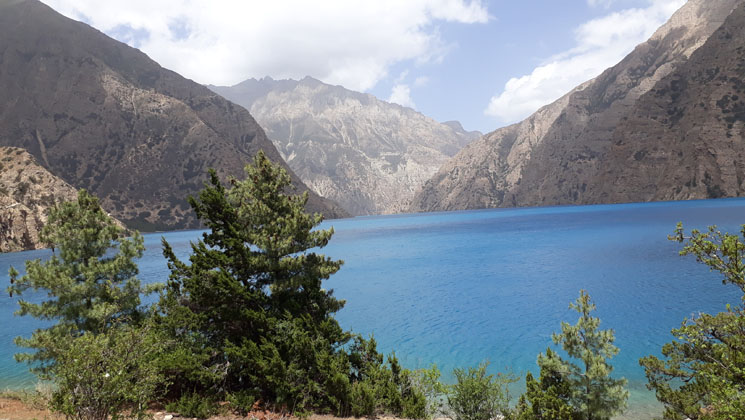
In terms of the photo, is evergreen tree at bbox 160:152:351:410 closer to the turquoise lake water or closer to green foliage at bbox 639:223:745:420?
the turquoise lake water

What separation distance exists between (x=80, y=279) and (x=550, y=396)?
2040cm

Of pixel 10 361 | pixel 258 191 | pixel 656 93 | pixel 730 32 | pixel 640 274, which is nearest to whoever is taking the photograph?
pixel 258 191

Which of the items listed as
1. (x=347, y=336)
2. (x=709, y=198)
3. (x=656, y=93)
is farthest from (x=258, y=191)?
(x=656, y=93)

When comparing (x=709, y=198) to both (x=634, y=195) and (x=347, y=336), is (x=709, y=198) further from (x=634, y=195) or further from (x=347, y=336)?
(x=347, y=336)

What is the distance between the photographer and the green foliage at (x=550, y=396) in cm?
1093

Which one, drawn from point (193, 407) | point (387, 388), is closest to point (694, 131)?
point (387, 388)

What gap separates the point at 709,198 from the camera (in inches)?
5827

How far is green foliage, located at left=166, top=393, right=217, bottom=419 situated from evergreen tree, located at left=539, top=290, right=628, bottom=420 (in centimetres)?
1182

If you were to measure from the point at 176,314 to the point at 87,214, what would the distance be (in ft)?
23.8

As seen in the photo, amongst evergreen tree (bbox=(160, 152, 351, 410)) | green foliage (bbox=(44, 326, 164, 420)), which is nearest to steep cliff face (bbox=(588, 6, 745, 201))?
evergreen tree (bbox=(160, 152, 351, 410))

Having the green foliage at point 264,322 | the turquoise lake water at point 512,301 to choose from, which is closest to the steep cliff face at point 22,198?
the turquoise lake water at point 512,301

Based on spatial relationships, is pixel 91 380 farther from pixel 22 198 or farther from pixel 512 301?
pixel 22 198

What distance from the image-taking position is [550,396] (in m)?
11.2

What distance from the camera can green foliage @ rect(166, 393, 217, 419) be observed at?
→ 12.4 m
